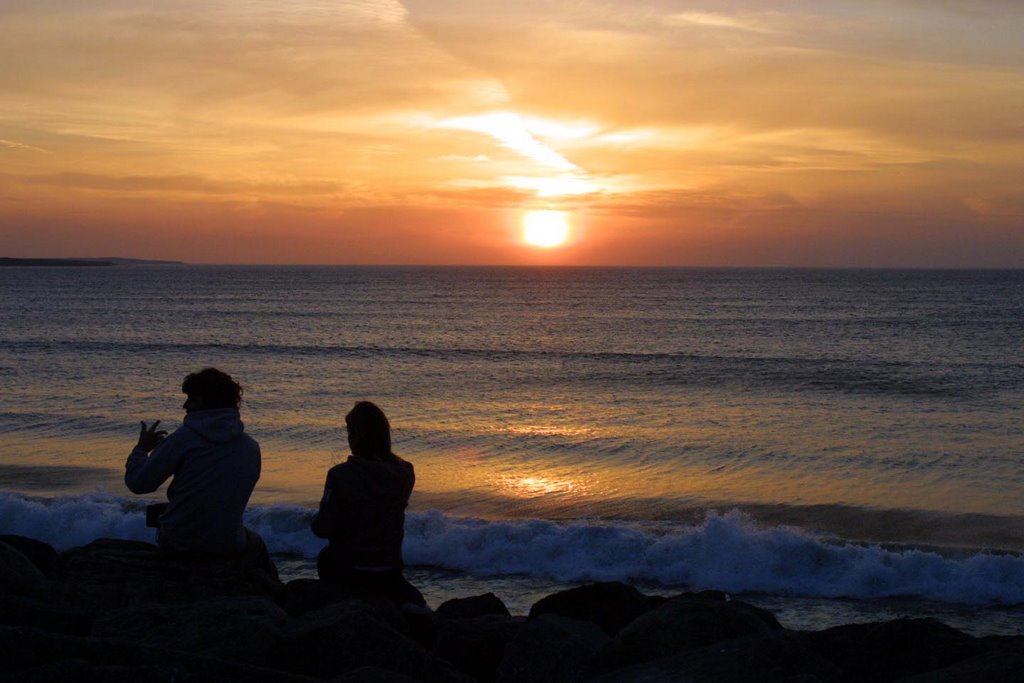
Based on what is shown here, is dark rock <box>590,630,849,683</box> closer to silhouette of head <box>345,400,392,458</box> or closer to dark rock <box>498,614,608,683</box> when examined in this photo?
dark rock <box>498,614,608,683</box>

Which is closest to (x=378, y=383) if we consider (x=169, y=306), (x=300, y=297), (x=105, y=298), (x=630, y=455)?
(x=630, y=455)

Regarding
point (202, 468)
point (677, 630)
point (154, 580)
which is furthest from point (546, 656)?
point (154, 580)

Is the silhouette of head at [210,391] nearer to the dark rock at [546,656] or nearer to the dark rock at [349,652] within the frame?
the dark rock at [349,652]

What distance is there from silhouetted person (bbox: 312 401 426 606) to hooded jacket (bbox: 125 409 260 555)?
0.55 metres

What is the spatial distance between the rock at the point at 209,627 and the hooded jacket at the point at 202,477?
0.70 metres

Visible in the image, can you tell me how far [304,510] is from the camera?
40.4 feet

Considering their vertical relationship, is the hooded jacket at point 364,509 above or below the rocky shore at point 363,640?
above

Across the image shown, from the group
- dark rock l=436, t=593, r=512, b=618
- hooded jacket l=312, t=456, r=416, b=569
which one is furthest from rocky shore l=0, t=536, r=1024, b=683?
dark rock l=436, t=593, r=512, b=618

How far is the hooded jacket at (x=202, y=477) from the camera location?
6.36m

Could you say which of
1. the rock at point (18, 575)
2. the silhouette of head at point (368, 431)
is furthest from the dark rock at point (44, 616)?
the silhouette of head at point (368, 431)

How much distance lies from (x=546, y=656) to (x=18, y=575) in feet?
10.8

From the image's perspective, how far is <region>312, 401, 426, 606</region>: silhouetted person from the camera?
643 centimetres

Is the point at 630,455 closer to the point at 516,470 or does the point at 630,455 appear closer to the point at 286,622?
the point at 516,470

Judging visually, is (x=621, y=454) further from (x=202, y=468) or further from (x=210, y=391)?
(x=210, y=391)
